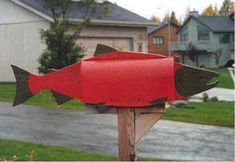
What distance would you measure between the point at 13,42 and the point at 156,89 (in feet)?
70.8

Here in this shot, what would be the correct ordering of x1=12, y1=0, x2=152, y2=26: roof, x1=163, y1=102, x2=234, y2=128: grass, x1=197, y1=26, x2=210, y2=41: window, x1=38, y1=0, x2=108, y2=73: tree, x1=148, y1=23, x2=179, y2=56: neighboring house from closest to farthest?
x1=163, y1=102, x2=234, y2=128: grass
x1=38, y1=0, x2=108, y2=73: tree
x1=12, y1=0, x2=152, y2=26: roof
x1=197, y1=26, x2=210, y2=41: window
x1=148, y1=23, x2=179, y2=56: neighboring house

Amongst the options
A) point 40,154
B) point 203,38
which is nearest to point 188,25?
point 203,38

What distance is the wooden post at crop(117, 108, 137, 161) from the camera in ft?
11.3

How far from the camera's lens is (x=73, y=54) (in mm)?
20469

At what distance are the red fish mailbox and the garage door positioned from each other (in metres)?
19.8

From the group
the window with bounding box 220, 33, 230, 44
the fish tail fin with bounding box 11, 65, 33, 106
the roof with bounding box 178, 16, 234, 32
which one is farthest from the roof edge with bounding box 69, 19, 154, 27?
the window with bounding box 220, 33, 230, 44

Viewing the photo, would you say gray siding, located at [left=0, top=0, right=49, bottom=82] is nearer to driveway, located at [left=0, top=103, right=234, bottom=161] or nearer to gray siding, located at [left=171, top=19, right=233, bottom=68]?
driveway, located at [left=0, top=103, right=234, bottom=161]

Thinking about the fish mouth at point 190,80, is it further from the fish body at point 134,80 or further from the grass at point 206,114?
the grass at point 206,114

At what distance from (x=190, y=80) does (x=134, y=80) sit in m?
0.35

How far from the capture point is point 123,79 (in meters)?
3.36

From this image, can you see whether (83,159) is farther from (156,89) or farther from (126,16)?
(126,16)

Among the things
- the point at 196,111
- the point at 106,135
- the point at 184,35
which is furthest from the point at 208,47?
the point at 106,135

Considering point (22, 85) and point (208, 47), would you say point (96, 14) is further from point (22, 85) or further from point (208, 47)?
point (208, 47)

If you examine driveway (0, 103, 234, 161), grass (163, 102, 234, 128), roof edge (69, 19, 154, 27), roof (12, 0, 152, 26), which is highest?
roof (12, 0, 152, 26)
